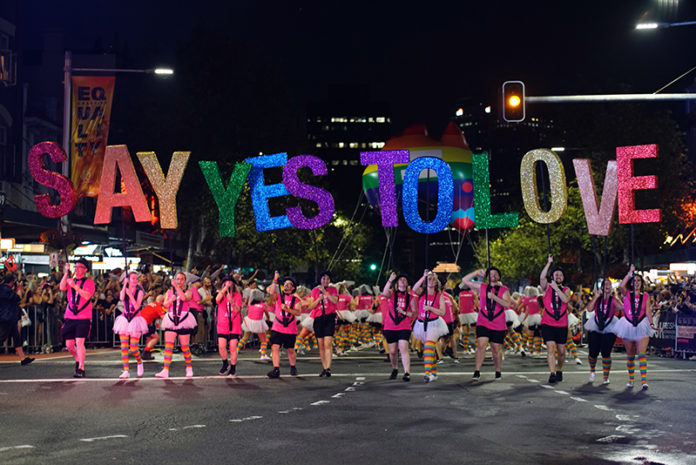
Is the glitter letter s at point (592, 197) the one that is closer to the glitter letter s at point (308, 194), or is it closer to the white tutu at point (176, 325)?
the glitter letter s at point (308, 194)

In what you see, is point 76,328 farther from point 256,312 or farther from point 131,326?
point 256,312

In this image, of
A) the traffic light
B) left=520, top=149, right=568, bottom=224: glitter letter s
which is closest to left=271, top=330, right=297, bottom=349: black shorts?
the traffic light

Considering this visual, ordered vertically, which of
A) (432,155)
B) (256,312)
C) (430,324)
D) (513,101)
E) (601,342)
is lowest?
(601,342)

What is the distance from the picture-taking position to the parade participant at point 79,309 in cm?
1595

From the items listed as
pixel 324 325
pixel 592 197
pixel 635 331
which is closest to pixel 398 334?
pixel 324 325

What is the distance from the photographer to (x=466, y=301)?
24.0 m

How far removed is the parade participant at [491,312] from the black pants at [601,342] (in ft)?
5.01

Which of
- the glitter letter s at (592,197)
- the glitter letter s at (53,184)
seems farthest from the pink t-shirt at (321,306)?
the glitter letter s at (53,184)

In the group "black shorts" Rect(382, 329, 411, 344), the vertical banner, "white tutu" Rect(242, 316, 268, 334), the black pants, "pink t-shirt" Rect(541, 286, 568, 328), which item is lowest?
the black pants

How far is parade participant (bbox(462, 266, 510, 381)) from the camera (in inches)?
642

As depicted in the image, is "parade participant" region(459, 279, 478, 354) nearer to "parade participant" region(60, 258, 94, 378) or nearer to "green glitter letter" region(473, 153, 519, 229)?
"green glitter letter" region(473, 153, 519, 229)

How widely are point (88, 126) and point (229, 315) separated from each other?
10.4 meters

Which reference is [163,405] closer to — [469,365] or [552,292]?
[552,292]

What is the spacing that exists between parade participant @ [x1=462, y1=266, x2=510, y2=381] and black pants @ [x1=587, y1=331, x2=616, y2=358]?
1528mm
